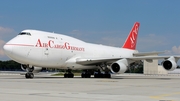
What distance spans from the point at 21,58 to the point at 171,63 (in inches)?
527

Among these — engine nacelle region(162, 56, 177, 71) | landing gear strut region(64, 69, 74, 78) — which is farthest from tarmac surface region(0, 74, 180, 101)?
landing gear strut region(64, 69, 74, 78)

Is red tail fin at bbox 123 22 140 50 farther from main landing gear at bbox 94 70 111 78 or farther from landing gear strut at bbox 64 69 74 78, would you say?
landing gear strut at bbox 64 69 74 78

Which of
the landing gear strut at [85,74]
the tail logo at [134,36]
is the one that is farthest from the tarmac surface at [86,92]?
the tail logo at [134,36]

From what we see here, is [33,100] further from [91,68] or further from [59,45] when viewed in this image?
[91,68]

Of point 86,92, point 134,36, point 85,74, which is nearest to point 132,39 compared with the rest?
point 134,36

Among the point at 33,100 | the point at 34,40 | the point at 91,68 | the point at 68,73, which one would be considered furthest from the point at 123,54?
the point at 33,100

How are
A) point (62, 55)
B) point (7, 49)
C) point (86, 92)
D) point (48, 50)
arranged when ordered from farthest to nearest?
point (62, 55) → point (48, 50) → point (7, 49) → point (86, 92)

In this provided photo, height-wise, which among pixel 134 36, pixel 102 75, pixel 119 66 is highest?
pixel 134 36

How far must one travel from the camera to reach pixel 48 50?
88.1ft

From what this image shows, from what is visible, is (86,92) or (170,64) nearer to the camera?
(86,92)

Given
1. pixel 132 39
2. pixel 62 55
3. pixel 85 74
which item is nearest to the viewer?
pixel 62 55

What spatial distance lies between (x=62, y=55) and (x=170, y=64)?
998cm

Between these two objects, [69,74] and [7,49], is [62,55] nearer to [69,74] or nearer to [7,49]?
[69,74]

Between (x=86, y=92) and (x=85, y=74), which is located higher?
(x=85, y=74)
